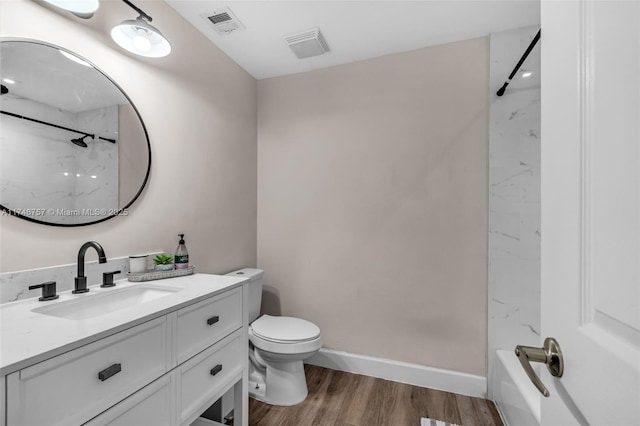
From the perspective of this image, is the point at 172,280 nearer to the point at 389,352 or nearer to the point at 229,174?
the point at 229,174

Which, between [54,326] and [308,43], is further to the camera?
[308,43]

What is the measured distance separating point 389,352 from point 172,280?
163cm

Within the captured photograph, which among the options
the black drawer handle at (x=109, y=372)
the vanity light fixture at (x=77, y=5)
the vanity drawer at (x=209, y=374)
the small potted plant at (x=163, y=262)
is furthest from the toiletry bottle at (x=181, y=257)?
the vanity light fixture at (x=77, y=5)

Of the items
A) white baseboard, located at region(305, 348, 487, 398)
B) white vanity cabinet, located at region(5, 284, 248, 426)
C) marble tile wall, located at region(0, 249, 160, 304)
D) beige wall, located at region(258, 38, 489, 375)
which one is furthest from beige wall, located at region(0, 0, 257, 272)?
white baseboard, located at region(305, 348, 487, 398)

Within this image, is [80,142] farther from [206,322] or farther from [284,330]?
[284,330]

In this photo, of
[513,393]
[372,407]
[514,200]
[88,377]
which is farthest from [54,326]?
[514,200]

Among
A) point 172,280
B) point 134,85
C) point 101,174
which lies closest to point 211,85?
point 134,85

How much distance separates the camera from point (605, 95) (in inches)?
15.7

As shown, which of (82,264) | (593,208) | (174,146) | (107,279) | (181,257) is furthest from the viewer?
(174,146)

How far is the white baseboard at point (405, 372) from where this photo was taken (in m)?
1.98

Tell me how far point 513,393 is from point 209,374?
1573 mm

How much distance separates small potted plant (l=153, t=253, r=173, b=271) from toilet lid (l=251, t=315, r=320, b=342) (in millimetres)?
704

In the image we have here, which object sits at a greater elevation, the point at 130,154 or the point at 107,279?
the point at 130,154

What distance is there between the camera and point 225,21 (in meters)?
1.87
